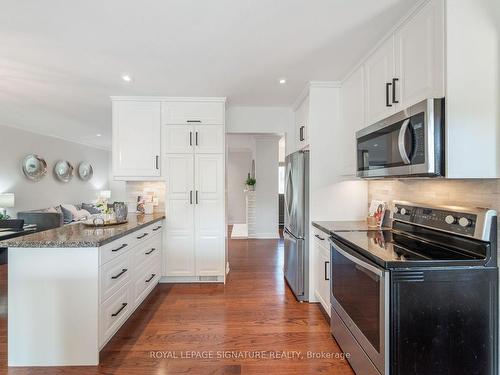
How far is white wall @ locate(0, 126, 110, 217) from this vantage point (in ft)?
15.2

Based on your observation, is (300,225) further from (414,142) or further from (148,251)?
(148,251)

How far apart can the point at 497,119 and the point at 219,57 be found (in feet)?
6.47

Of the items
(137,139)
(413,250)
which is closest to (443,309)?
(413,250)

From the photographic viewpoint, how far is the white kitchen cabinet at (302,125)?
2969 millimetres

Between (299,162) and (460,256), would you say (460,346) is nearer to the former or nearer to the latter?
(460,256)

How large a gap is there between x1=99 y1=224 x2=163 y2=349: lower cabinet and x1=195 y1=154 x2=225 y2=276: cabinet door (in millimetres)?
524

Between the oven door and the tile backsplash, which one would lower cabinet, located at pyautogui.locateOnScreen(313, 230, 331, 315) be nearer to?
the oven door

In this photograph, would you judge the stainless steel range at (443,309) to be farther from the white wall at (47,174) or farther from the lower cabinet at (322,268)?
the white wall at (47,174)

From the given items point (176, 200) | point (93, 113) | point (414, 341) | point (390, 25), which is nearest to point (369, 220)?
A: point (414, 341)

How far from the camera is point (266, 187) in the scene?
628 centimetres

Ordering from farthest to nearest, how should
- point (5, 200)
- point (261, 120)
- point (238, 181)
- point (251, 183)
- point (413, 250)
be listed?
point (238, 181) → point (251, 183) → point (5, 200) → point (261, 120) → point (413, 250)

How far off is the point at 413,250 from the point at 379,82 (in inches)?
50.8

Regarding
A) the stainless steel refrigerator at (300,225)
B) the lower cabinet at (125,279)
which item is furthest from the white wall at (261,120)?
the lower cabinet at (125,279)

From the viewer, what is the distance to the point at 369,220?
2.53 meters
